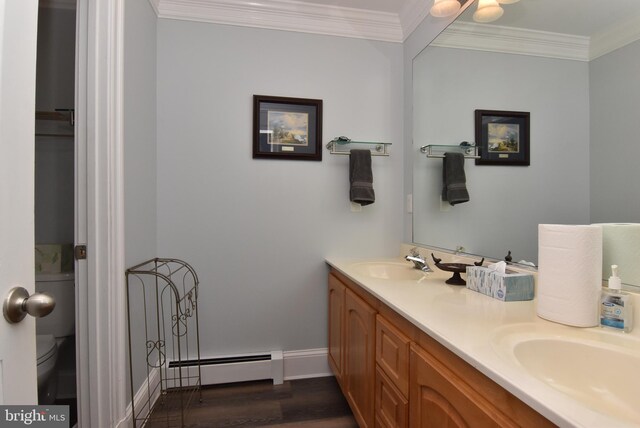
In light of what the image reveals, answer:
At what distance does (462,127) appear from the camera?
1613 millimetres

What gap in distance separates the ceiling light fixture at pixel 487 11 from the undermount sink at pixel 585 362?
55.0 inches

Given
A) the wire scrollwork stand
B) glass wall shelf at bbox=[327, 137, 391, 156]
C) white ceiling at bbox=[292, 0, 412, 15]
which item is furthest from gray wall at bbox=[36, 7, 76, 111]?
glass wall shelf at bbox=[327, 137, 391, 156]

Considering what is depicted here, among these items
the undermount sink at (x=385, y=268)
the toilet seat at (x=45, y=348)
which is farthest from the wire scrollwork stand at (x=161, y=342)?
the undermount sink at (x=385, y=268)

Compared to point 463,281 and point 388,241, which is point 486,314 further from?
point 388,241

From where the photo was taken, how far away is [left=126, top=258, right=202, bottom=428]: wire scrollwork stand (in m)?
1.46

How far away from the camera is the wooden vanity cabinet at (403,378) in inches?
23.9

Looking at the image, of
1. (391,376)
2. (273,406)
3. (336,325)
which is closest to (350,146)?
(336,325)

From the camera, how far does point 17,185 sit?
55 cm

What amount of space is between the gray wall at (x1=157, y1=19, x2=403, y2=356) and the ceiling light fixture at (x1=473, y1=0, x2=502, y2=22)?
656mm

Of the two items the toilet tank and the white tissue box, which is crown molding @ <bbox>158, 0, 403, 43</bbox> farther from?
the white tissue box

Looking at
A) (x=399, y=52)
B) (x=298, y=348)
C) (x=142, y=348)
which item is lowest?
(x=298, y=348)

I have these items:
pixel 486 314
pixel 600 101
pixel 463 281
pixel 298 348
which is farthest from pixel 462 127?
pixel 298 348

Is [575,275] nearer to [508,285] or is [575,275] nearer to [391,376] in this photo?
[508,285]

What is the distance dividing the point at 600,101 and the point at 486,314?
80 cm
